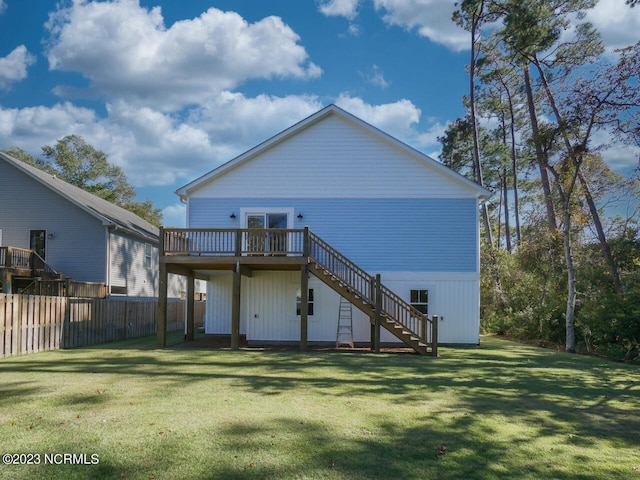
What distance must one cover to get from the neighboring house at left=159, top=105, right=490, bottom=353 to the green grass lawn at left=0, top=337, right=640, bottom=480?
5.93 meters

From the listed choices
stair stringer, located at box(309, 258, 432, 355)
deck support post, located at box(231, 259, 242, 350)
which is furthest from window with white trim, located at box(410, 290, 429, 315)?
deck support post, located at box(231, 259, 242, 350)

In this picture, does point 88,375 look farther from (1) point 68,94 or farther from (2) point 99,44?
(1) point 68,94

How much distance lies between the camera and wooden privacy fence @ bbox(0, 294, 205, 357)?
11.6 m

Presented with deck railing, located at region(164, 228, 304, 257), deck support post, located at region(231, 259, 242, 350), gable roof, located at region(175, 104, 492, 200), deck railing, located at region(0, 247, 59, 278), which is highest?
gable roof, located at region(175, 104, 492, 200)

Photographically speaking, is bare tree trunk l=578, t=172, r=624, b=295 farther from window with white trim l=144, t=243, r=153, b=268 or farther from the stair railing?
window with white trim l=144, t=243, r=153, b=268

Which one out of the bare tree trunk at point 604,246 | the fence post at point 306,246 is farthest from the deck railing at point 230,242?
the bare tree trunk at point 604,246

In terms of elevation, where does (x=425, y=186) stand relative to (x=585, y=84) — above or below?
below

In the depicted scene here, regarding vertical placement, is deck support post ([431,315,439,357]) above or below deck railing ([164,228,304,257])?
below

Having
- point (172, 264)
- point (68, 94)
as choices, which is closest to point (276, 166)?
point (172, 264)

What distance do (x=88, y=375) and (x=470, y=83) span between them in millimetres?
25896

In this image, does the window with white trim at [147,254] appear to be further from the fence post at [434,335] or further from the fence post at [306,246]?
the fence post at [434,335]

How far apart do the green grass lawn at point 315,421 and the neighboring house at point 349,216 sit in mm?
5931

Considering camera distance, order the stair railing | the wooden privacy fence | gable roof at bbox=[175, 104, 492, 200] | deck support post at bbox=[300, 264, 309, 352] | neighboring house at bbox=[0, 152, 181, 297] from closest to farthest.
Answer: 1. the wooden privacy fence
2. deck support post at bbox=[300, 264, 309, 352]
3. the stair railing
4. gable roof at bbox=[175, 104, 492, 200]
5. neighboring house at bbox=[0, 152, 181, 297]

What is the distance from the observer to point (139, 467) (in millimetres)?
4461
